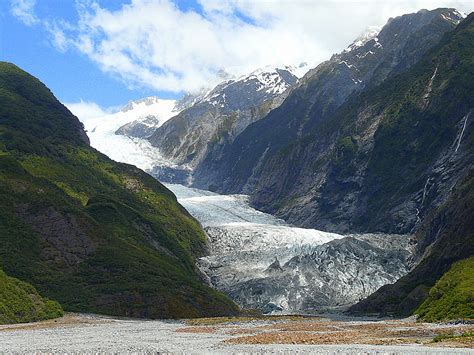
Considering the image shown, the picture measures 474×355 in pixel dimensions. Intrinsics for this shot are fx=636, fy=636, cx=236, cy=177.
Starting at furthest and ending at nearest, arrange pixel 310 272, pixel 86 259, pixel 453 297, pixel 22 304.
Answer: pixel 310 272 < pixel 86 259 < pixel 22 304 < pixel 453 297

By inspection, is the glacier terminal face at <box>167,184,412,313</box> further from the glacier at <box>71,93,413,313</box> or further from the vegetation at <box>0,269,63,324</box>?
the vegetation at <box>0,269,63,324</box>

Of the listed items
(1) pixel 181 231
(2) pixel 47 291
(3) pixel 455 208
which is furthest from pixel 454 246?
(1) pixel 181 231

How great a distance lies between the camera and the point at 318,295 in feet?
497

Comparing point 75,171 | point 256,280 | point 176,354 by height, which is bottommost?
point 176,354

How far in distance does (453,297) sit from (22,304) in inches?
2036

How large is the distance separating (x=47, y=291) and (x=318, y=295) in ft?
250

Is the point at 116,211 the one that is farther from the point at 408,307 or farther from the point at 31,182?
the point at 408,307

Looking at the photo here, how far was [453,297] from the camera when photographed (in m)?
71.2

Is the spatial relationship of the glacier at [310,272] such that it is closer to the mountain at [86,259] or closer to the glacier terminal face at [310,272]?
the glacier terminal face at [310,272]

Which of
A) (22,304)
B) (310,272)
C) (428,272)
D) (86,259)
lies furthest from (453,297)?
(310,272)

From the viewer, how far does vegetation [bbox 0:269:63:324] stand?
75438mm

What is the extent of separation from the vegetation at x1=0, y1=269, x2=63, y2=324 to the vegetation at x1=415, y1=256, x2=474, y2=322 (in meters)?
47.0

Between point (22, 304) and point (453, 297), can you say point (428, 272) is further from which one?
point (22, 304)

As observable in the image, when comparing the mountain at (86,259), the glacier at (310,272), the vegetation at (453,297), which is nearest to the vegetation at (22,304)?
the mountain at (86,259)
